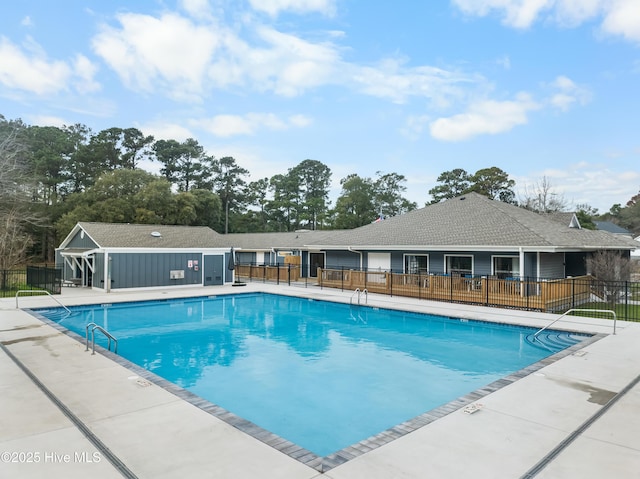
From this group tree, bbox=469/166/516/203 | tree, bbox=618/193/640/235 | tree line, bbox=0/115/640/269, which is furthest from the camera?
tree, bbox=618/193/640/235

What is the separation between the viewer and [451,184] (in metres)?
46.9

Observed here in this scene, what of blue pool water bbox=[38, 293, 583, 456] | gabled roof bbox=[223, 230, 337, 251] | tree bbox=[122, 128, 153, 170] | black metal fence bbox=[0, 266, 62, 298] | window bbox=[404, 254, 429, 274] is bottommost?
blue pool water bbox=[38, 293, 583, 456]

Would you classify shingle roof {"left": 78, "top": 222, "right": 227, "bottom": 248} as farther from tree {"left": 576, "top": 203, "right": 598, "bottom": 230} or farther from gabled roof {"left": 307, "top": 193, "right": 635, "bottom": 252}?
tree {"left": 576, "top": 203, "right": 598, "bottom": 230}

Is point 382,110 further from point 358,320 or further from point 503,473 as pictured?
point 503,473

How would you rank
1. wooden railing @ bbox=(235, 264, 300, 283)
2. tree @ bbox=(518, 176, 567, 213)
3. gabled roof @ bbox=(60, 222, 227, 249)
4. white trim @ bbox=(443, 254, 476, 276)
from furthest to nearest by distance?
1. tree @ bbox=(518, 176, 567, 213)
2. wooden railing @ bbox=(235, 264, 300, 283)
3. gabled roof @ bbox=(60, 222, 227, 249)
4. white trim @ bbox=(443, 254, 476, 276)

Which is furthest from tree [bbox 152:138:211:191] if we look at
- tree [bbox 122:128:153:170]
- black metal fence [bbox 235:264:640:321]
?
black metal fence [bbox 235:264:640:321]

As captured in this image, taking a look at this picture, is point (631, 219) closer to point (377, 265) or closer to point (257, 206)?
point (257, 206)

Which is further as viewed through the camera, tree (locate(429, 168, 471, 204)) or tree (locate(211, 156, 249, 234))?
tree (locate(211, 156, 249, 234))

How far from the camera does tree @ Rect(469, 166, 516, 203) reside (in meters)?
43.1

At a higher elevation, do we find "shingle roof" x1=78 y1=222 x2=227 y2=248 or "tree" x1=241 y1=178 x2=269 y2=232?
"tree" x1=241 y1=178 x2=269 y2=232

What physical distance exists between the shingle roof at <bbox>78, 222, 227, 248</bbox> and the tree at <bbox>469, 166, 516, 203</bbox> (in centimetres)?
3161

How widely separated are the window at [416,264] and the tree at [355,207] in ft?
92.7

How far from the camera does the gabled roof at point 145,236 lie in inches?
786

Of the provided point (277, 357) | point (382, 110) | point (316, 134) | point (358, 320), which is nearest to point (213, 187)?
point (316, 134)
